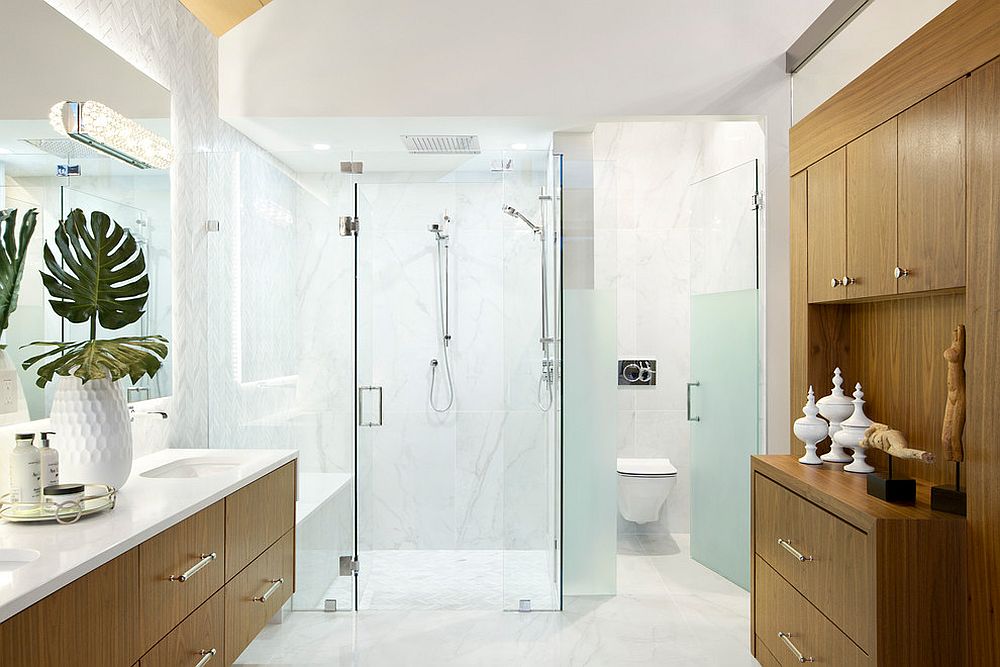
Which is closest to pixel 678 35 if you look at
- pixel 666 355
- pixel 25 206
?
pixel 666 355

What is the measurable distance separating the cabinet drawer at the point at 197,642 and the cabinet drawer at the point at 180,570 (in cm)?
3

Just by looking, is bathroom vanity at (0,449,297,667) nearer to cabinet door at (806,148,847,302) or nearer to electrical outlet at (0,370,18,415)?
electrical outlet at (0,370,18,415)

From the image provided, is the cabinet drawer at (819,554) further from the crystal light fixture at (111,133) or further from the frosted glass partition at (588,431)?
the crystal light fixture at (111,133)

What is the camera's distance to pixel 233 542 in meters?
2.39

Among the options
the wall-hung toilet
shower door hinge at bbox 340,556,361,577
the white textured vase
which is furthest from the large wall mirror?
the wall-hung toilet

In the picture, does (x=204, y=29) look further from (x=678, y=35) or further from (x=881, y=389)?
(x=881, y=389)

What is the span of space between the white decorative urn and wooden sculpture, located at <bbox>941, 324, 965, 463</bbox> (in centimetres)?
81

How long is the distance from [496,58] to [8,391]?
2460mm

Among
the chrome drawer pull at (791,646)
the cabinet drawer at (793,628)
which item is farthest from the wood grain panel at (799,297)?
the chrome drawer pull at (791,646)

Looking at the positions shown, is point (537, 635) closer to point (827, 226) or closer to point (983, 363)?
point (827, 226)

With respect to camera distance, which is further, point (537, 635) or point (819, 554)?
point (537, 635)

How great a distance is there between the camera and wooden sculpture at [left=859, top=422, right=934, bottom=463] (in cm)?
211

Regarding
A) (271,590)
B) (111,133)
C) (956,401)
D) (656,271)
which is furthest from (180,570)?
(656,271)

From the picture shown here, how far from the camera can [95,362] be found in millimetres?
2094
